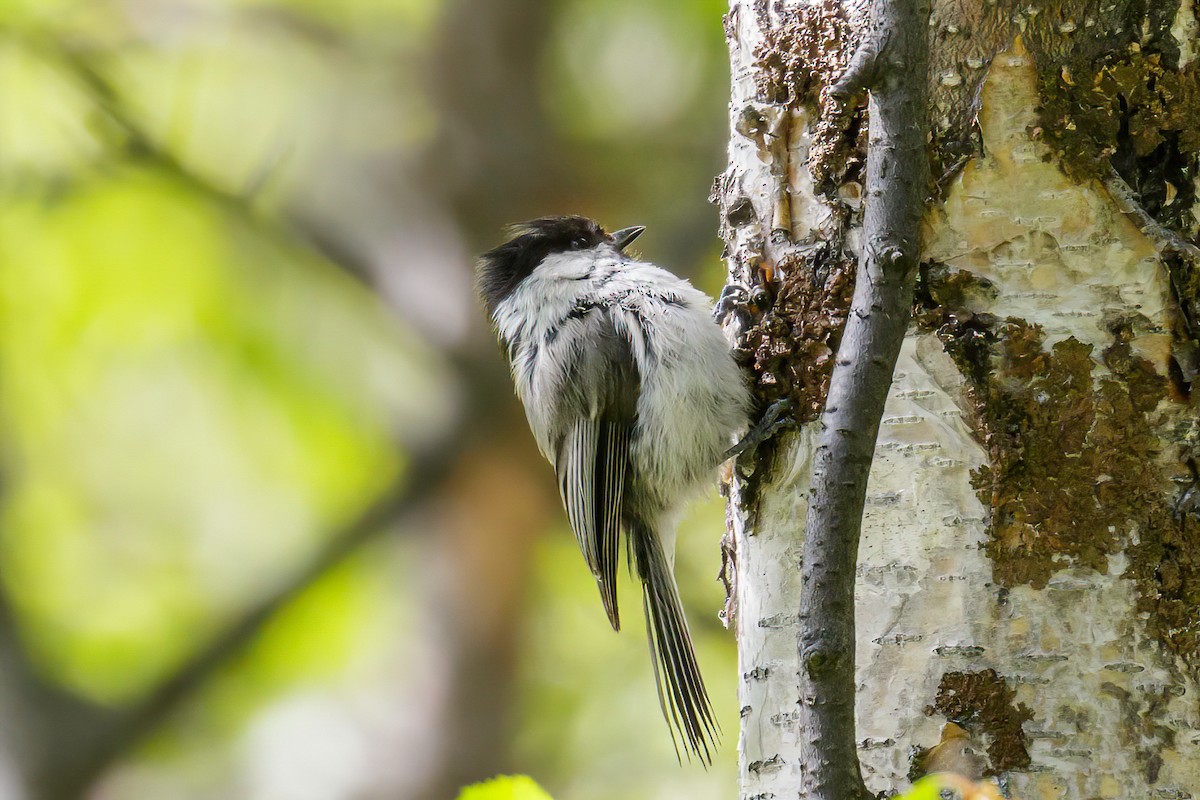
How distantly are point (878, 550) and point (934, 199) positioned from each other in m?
0.51

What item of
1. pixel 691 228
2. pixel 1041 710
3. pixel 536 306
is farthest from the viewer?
pixel 691 228

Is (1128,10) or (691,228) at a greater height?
(691,228)

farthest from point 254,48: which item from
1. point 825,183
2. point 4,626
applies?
point 825,183

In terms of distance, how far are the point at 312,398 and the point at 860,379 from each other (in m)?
4.92

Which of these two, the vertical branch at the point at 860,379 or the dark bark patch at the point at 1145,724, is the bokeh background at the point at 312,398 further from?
the vertical branch at the point at 860,379

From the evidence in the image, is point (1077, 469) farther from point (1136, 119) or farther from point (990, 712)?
point (1136, 119)

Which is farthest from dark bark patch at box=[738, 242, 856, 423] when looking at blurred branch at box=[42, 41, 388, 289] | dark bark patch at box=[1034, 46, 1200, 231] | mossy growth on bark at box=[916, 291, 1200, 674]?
blurred branch at box=[42, 41, 388, 289]

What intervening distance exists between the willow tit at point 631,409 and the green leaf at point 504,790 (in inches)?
57.4

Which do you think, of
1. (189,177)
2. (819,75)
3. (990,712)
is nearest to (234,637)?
(189,177)

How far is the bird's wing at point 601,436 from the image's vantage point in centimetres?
261

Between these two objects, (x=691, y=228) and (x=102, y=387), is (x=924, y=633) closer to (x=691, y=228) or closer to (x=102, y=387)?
(x=691, y=228)

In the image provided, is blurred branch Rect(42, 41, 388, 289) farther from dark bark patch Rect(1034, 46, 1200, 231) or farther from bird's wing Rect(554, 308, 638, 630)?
dark bark patch Rect(1034, 46, 1200, 231)

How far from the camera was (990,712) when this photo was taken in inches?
61.4

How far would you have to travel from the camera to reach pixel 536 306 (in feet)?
9.42
